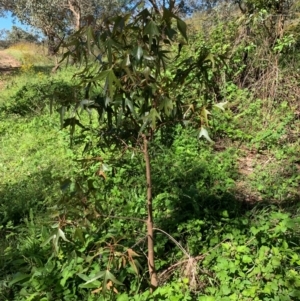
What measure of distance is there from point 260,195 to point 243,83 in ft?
9.76

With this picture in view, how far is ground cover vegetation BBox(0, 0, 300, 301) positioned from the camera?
1956mm

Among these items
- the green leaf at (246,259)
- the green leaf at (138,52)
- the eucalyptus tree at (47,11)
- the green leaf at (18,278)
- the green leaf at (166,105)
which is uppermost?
the eucalyptus tree at (47,11)

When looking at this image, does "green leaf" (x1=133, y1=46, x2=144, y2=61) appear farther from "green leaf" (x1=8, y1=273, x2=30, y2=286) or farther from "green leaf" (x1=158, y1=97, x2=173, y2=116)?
"green leaf" (x1=8, y1=273, x2=30, y2=286)

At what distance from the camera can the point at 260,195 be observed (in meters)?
3.73

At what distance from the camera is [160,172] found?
4086 mm

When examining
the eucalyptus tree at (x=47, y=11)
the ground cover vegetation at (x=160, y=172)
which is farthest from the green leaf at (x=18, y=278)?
the eucalyptus tree at (x=47, y=11)

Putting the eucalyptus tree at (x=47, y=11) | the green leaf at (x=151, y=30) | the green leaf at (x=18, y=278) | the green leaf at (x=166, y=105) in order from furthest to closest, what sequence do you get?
the eucalyptus tree at (x=47, y=11), the green leaf at (x=18, y=278), the green leaf at (x=166, y=105), the green leaf at (x=151, y=30)

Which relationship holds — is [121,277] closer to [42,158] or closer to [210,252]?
[210,252]

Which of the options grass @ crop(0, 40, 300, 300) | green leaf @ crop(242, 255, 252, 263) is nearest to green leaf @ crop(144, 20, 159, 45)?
grass @ crop(0, 40, 300, 300)

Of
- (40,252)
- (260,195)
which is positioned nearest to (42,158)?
(40,252)

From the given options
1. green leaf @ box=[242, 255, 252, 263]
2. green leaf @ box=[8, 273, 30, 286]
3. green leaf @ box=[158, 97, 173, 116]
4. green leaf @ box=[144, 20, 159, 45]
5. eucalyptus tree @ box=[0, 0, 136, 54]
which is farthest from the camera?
eucalyptus tree @ box=[0, 0, 136, 54]

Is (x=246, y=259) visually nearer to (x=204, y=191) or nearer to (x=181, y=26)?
(x=204, y=191)

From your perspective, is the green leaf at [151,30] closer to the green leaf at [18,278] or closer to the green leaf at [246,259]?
the green leaf at [246,259]

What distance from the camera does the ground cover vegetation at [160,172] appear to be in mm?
1956
